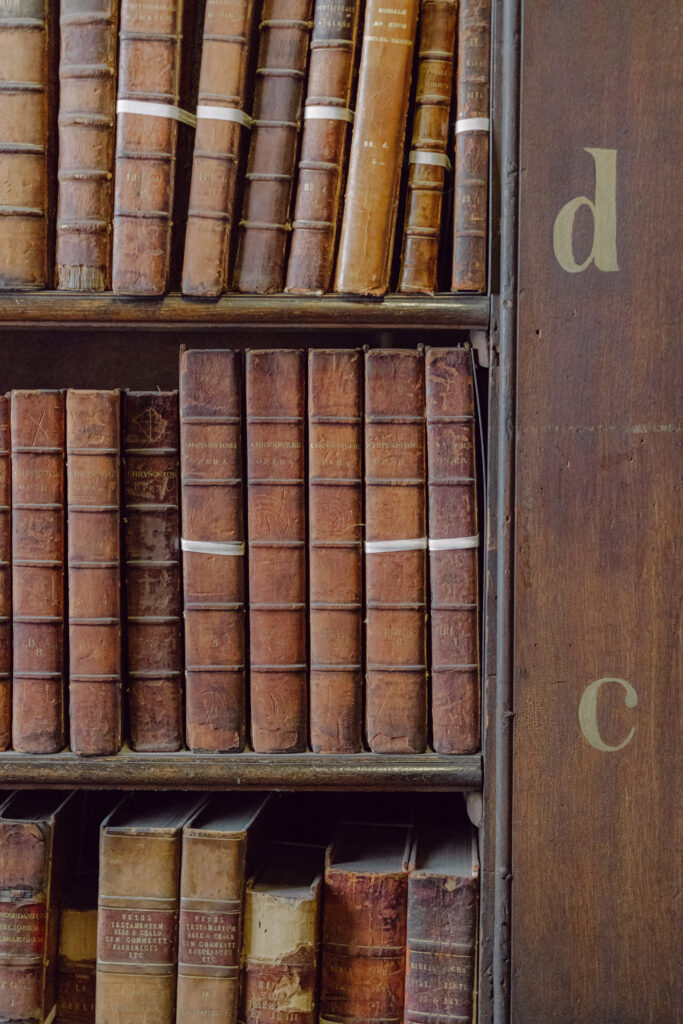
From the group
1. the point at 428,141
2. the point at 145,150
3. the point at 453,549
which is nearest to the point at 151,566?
the point at 453,549

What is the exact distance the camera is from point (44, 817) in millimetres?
956

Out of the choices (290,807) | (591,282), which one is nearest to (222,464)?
(591,282)

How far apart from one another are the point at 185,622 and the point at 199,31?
2.44ft

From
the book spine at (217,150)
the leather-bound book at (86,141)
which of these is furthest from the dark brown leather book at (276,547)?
the leather-bound book at (86,141)

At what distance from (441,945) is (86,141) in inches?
37.6

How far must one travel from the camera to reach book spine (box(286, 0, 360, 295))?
2.93 feet

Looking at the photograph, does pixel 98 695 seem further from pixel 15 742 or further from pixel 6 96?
pixel 6 96

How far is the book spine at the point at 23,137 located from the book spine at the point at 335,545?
0.33m

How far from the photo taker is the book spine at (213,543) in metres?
0.93

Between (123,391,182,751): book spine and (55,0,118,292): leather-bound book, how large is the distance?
0.49 ft

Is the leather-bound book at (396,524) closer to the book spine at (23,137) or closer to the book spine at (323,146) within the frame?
the book spine at (323,146)

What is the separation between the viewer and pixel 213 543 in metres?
0.93

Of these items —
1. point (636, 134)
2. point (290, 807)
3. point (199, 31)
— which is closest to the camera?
point (636, 134)

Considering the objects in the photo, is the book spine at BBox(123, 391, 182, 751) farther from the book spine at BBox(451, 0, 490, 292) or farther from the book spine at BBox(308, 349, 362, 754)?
the book spine at BBox(451, 0, 490, 292)
